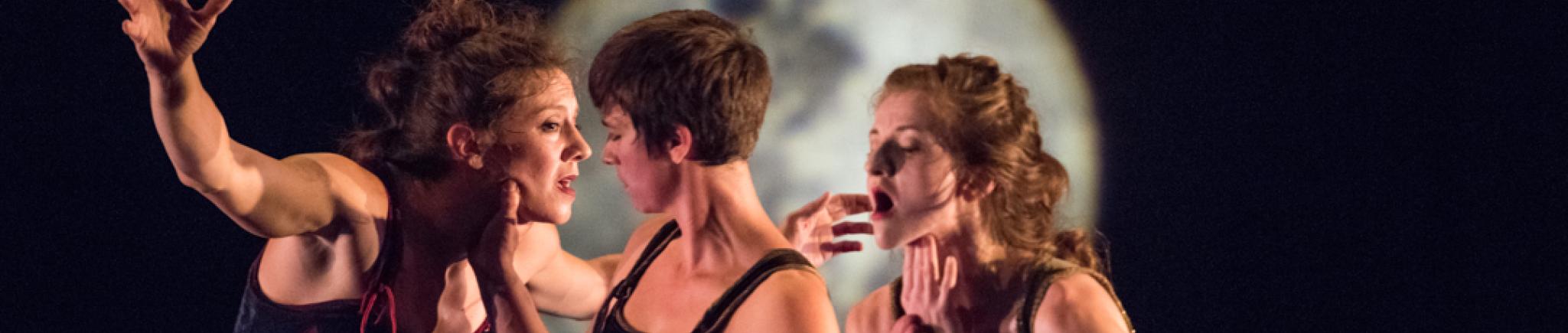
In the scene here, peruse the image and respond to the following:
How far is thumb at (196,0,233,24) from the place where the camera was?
1803 mm

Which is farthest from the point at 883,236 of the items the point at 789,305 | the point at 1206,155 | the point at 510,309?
the point at 1206,155

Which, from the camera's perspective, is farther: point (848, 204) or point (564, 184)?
point (564, 184)

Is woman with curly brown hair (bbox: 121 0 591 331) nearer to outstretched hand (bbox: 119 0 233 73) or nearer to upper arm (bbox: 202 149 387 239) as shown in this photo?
upper arm (bbox: 202 149 387 239)

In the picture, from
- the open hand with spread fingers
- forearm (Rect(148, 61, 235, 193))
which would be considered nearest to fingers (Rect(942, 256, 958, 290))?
the open hand with spread fingers

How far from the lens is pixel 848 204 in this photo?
2.26m

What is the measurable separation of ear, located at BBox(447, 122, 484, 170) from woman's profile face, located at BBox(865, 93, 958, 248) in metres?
0.80

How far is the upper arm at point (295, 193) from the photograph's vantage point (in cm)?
210

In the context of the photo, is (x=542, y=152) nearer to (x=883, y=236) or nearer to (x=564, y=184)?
(x=564, y=184)

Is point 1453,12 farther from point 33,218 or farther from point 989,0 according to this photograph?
point 33,218

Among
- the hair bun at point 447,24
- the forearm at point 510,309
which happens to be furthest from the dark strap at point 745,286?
the hair bun at point 447,24

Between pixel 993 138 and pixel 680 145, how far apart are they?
1.59ft

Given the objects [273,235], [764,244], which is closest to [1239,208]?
Result: [764,244]

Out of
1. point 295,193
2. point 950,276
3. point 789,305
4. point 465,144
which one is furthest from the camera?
point 465,144

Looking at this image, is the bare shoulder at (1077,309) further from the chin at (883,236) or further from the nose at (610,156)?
the nose at (610,156)
